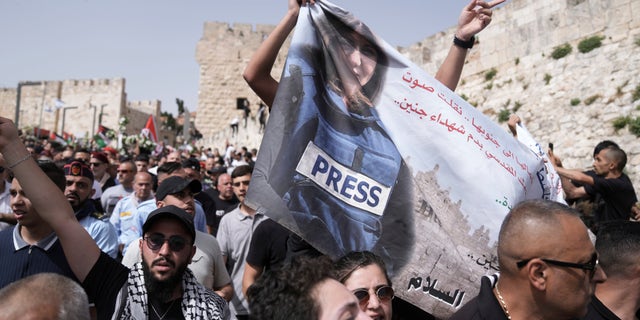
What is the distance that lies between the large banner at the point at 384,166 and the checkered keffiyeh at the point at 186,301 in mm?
605

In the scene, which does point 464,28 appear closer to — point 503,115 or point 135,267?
point 135,267

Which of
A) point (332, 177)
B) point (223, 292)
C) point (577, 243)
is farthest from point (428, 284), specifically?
point (223, 292)

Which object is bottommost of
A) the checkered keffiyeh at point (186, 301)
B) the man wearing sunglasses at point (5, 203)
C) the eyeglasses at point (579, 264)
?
the man wearing sunglasses at point (5, 203)

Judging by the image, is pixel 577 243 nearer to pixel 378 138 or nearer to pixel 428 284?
pixel 428 284

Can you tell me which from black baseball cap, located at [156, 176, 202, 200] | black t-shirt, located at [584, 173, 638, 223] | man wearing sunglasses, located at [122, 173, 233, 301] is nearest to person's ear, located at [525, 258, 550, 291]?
man wearing sunglasses, located at [122, 173, 233, 301]

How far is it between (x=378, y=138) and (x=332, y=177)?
354 millimetres

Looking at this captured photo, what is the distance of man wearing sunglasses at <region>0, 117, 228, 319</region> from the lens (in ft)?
8.80

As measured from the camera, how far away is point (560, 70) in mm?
12945

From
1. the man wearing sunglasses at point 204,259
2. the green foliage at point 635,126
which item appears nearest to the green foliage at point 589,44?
the green foliage at point 635,126

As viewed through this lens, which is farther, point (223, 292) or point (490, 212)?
point (223, 292)

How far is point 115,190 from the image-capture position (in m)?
7.26

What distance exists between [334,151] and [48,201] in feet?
4.67

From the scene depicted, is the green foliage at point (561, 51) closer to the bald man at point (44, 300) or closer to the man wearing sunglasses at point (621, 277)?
the man wearing sunglasses at point (621, 277)

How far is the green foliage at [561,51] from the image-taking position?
1284 centimetres
